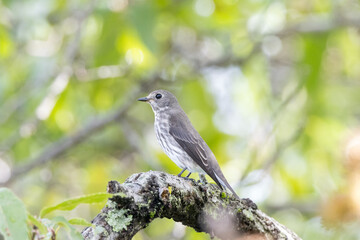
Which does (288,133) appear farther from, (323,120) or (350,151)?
(350,151)

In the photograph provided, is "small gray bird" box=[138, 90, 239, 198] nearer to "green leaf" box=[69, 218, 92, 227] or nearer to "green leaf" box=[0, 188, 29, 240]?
"green leaf" box=[69, 218, 92, 227]

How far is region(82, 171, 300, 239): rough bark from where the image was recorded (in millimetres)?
2223

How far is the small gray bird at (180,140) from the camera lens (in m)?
5.08

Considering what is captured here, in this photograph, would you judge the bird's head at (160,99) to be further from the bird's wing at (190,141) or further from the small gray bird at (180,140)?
the bird's wing at (190,141)

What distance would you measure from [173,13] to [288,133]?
188 cm

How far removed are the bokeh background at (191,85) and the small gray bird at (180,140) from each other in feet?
0.69

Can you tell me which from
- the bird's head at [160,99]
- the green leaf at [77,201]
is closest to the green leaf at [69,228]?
the green leaf at [77,201]

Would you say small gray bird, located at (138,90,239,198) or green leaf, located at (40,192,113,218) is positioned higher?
small gray bird, located at (138,90,239,198)

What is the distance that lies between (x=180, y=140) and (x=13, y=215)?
3.88 metres

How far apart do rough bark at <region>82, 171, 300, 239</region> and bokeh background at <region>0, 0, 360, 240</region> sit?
190 centimetres

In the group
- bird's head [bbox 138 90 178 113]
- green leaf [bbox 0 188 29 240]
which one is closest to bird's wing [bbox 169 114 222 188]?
bird's head [bbox 138 90 178 113]

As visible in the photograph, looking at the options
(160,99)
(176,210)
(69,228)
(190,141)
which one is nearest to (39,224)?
(69,228)

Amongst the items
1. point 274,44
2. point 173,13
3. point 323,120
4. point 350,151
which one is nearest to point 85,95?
point 173,13

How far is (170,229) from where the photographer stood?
6.68 metres
